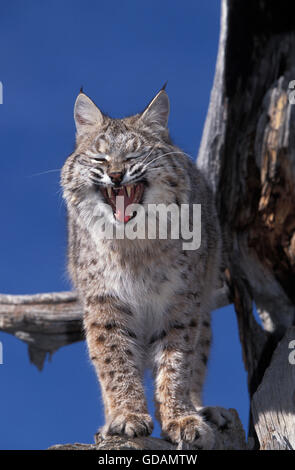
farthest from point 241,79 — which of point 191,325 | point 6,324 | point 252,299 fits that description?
point 6,324

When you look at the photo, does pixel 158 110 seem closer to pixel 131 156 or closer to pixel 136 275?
pixel 131 156

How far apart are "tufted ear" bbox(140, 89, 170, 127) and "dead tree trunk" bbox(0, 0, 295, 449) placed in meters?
1.39

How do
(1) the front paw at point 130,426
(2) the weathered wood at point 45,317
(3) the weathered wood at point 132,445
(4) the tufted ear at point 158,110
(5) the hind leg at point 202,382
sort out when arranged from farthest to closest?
(2) the weathered wood at point 45,317
(5) the hind leg at point 202,382
(4) the tufted ear at point 158,110
(1) the front paw at point 130,426
(3) the weathered wood at point 132,445

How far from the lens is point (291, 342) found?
234 inches

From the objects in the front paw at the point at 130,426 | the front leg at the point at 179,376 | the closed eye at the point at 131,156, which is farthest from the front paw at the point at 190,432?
the closed eye at the point at 131,156

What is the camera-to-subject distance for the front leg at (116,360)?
4379 mm

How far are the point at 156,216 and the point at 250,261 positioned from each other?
2.22 meters

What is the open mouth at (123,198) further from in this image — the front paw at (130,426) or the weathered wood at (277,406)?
the weathered wood at (277,406)

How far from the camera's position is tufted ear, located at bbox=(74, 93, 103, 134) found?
4912 mm

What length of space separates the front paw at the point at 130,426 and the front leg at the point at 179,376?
0.18 meters

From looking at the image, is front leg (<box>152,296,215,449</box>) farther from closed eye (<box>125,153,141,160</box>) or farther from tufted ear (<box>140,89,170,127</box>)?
tufted ear (<box>140,89,170,127</box>)

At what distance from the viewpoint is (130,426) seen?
13.7 feet

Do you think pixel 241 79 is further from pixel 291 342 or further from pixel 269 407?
pixel 269 407

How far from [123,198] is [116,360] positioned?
1148 millimetres
